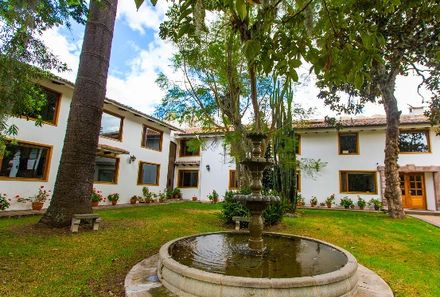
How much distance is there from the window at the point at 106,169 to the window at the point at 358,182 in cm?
1439

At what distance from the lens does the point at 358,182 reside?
17656mm

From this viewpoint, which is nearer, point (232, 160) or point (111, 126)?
point (111, 126)

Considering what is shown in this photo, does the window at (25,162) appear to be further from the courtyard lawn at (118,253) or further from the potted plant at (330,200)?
the potted plant at (330,200)

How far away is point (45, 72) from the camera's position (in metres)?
5.66

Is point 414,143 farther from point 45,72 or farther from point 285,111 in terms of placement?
point 45,72

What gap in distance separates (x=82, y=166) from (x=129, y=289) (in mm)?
4866

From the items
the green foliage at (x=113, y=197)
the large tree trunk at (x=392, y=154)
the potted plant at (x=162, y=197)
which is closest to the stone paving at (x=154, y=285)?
the large tree trunk at (x=392, y=154)

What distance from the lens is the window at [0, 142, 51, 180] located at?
1069 centimetres

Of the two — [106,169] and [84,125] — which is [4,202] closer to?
[84,125]

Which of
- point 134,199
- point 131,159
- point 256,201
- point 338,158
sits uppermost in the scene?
point 338,158

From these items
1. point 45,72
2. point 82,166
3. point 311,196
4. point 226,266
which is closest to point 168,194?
point 311,196

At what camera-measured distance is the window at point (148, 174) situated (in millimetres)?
17984

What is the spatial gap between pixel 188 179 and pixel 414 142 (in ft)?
52.3

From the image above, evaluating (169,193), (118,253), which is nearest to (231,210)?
(118,253)
